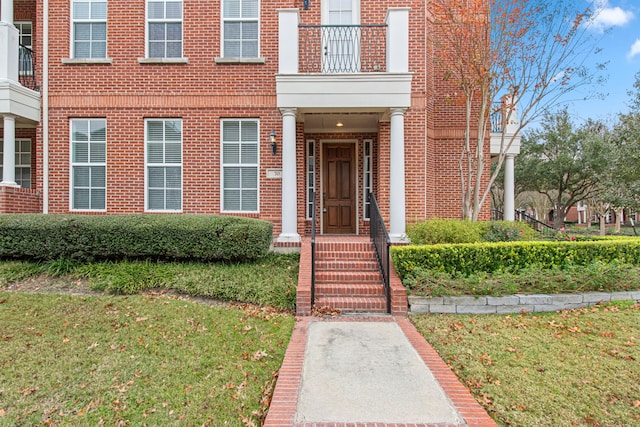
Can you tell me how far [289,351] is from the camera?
4.15 metres

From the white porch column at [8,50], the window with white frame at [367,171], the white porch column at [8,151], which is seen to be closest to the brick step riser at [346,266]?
the window with white frame at [367,171]

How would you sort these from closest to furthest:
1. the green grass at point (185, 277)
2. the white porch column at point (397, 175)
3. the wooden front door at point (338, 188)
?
the green grass at point (185, 277)
the white porch column at point (397, 175)
the wooden front door at point (338, 188)

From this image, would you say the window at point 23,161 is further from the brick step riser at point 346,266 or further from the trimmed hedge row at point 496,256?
the trimmed hedge row at point 496,256

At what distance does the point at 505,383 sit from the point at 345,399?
5.36 feet

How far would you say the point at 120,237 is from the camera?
651cm

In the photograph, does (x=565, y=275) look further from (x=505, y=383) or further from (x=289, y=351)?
(x=289, y=351)

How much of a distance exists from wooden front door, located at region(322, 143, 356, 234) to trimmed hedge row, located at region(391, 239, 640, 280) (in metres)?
3.35

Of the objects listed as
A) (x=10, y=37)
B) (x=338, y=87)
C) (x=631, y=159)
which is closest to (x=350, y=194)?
(x=338, y=87)

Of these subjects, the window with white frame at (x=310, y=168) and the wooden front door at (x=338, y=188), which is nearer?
the window with white frame at (x=310, y=168)

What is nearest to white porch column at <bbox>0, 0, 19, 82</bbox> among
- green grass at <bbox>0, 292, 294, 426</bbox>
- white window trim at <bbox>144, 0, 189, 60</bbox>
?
white window trim at <bbox>144, 0, 189, 60</bbox>

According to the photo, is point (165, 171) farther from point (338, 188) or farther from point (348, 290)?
point (348, 290)

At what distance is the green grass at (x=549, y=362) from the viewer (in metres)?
3.06

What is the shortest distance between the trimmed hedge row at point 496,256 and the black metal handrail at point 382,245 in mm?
228

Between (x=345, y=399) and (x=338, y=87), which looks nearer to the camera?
(x=345, y=399)
